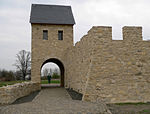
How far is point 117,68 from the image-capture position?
309 inches

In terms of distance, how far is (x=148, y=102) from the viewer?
770 centimetres

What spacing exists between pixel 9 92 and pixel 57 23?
9.51 m

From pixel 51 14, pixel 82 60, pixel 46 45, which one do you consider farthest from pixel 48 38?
pixel 82 60

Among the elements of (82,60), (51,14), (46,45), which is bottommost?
(82,60)

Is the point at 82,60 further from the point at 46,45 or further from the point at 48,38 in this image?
the point at 48,38

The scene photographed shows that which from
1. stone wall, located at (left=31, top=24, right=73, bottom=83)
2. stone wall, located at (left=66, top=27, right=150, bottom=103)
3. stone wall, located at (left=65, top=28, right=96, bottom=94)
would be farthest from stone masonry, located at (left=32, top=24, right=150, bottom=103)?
stone wall, located at (left=31, top=24, right=73, bottom=83)

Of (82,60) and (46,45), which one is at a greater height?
(46,45)

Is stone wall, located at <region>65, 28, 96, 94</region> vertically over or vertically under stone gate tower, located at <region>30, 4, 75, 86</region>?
under

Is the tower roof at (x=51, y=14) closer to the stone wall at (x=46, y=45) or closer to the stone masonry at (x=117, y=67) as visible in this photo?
the stone wall at (x=46, y=45)

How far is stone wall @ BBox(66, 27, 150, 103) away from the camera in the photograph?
7555mm

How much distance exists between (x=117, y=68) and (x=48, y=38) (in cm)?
982

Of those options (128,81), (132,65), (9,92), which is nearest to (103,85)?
(128,81)

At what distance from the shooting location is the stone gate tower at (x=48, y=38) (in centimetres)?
1602

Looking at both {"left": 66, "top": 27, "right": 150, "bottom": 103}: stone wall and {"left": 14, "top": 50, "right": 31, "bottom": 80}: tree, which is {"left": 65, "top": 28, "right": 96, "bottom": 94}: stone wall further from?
{"left": 14, "top": 50, "right": 31, "bottom": 80}: tree
